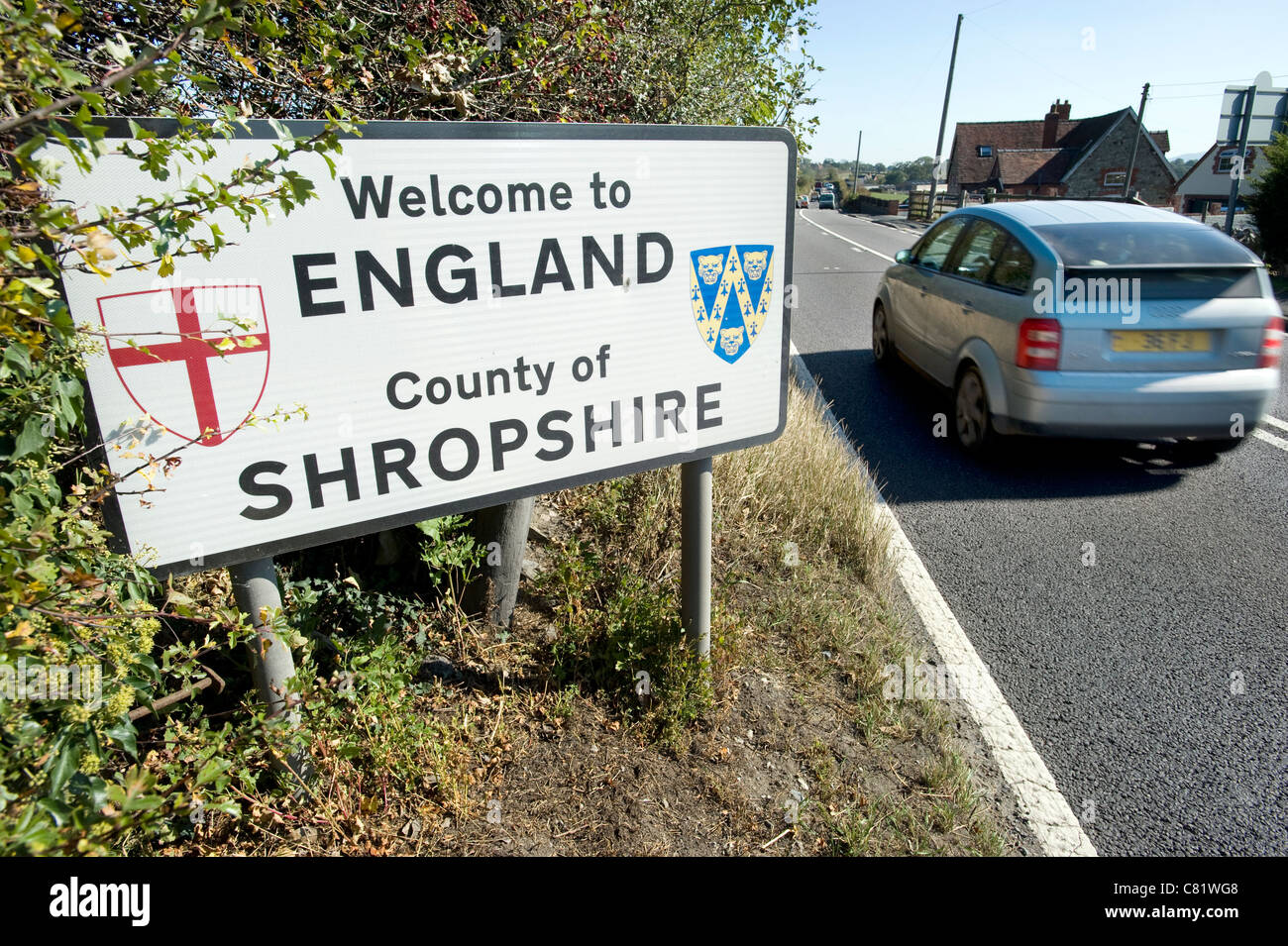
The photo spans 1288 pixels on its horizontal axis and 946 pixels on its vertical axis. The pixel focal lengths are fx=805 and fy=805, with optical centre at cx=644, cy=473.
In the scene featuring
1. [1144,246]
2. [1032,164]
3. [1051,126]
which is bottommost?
[1144,246]

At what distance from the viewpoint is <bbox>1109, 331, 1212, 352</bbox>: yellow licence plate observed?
17.2 feet

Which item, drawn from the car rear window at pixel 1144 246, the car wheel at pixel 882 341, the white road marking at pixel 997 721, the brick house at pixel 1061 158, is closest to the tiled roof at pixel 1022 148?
the brick house at pixel 1061 158

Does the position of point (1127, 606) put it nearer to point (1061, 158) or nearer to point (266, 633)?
point (266, 633)

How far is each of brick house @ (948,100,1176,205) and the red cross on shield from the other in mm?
63517

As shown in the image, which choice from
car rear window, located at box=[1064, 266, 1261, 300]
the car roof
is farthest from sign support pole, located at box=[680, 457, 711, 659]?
the car roof

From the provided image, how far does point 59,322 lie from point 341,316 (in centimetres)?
74

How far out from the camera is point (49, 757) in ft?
4.47

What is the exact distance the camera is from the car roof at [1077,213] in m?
5.82

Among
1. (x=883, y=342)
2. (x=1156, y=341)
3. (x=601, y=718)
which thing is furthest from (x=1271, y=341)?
(x=601, y=718)

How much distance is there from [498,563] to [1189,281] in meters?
4.91

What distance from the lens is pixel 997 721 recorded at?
10.3 feet

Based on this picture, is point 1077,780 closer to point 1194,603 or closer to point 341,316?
point 1194,603

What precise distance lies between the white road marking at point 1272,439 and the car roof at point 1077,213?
1.76m
